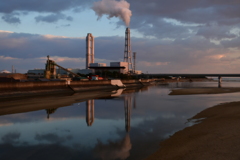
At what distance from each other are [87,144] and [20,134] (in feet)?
18.2

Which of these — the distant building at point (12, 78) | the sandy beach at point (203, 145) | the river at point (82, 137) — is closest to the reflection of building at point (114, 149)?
the river at point (82, 137)

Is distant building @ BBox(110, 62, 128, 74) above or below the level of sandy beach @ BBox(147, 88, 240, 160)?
above

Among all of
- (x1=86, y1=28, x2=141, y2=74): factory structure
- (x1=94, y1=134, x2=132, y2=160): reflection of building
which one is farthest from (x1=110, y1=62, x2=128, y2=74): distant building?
(x1=94, y1=134, x2=132, y2=160): reflection of building

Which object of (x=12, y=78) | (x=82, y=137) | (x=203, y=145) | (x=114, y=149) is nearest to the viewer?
(x=203, y=145)

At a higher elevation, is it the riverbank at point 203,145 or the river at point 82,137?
the riverbank at point 203,145

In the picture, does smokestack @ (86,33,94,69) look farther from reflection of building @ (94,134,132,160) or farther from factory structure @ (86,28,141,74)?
reflection of building @ (94,134,132,160)

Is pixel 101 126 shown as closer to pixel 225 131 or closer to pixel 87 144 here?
pixel 87 144

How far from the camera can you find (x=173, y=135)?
1307 centimetres

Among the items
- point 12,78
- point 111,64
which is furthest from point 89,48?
point 12,78

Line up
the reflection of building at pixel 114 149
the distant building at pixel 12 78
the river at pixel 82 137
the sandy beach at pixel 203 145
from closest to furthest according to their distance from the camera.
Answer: the sandy beach at pixel 203 145, the reflection of building at pixel 114 149, the river at pixel 82 137, the distant building at pixel 12 78

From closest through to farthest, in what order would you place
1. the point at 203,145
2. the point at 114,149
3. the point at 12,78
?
the point at 203,145 < the point at 114,149 < the point at 12,78

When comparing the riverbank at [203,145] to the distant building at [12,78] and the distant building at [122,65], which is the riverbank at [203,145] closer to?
the distant building at [12,78]

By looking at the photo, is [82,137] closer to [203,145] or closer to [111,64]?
[203,145]

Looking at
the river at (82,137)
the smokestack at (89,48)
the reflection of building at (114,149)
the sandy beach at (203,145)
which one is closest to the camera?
the sandy beach at (203,145)
